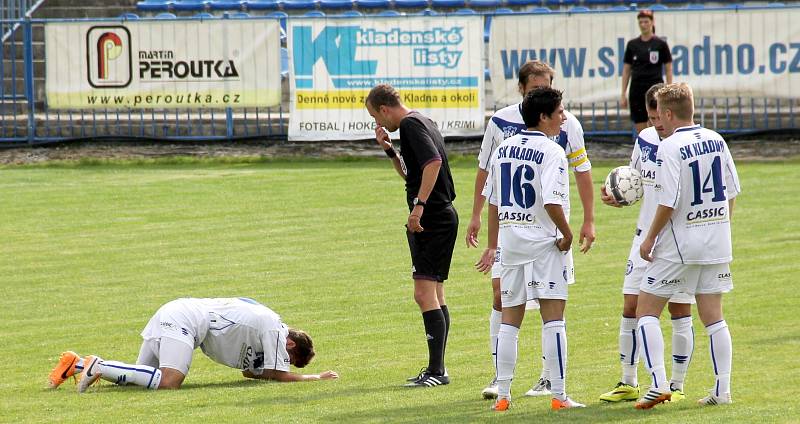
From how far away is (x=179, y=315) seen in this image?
8.45 metres

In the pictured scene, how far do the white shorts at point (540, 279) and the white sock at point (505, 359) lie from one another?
163mm

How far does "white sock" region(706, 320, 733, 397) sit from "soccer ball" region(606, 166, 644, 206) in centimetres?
91

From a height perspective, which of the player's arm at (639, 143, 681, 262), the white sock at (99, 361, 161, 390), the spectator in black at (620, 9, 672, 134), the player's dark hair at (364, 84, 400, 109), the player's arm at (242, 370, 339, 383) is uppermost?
the spectator in black at (620, 9, 672, 134)

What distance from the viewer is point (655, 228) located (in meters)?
6.94

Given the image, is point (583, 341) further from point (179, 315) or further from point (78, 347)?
point (78, 347)

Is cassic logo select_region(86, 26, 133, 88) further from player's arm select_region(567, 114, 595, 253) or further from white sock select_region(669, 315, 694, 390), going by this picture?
white sock select_region(669, 315, 694, 390)

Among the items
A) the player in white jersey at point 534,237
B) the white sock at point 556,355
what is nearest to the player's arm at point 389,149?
the player in white jersey at point 534,237

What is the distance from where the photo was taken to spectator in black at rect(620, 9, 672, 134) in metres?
16.9

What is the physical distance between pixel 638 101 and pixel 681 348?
33.3ft

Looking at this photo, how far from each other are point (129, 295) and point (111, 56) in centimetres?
887

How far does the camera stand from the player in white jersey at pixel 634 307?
734 cm

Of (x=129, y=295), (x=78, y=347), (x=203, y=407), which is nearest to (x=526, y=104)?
(x=203, y=407)

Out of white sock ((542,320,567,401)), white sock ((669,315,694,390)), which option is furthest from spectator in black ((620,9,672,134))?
white sock ((542,320,567,401))

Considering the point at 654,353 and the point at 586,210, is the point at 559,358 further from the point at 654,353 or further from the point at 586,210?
the point at 586,210
